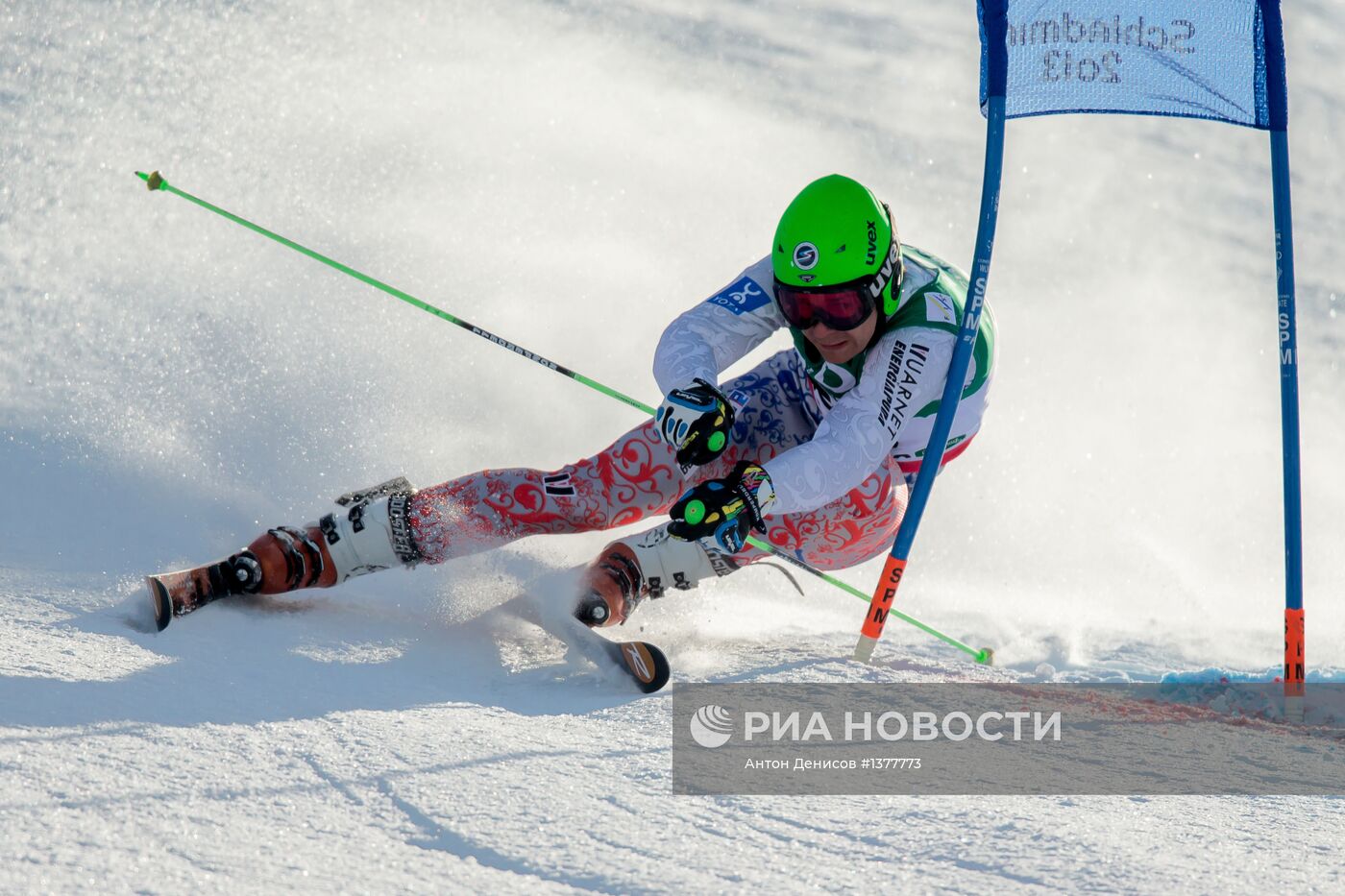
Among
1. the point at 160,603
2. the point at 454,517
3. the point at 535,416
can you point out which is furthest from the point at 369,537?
the point at 535,416

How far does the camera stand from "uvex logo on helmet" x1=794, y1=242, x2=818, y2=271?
→ 343 cm

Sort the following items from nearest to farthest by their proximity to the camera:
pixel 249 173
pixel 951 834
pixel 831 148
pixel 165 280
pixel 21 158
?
1. pixel 951 834
2. pixel 165 280
3. pixel 21 158
4. pixel 249 173
5. pixel 831 148

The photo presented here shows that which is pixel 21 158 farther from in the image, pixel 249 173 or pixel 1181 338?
pixel 1181 338

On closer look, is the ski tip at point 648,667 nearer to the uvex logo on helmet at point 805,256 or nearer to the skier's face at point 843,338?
the skier's face at point 843,338

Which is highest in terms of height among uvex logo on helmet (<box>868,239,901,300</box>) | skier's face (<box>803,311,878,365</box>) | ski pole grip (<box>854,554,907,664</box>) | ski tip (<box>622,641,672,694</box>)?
uvex logo on helmet (<box>868,239,901,300</box>)

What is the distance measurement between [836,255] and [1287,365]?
141 centimetres

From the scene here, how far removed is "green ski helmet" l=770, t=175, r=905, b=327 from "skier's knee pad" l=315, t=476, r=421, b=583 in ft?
4.11

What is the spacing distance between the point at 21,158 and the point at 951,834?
7.77 m

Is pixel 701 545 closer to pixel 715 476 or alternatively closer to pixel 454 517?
pixel 715 476

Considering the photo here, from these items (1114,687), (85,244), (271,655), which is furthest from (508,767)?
(85,244)

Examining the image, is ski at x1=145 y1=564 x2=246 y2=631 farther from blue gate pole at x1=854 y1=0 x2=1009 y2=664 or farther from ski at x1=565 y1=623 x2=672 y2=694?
blue gate pole at x1=854 y1=0 x2=1009 y2=664

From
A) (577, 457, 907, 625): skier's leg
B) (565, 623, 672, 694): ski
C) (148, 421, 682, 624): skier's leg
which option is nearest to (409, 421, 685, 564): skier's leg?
(148, 421, 682, 624): skier's leg

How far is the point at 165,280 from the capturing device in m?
6.79

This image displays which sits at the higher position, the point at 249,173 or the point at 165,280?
the point at 249,173
